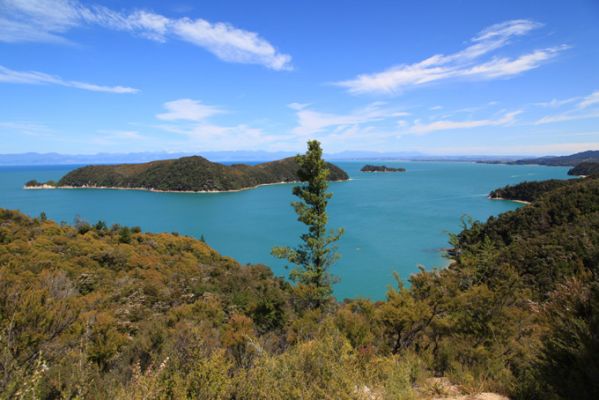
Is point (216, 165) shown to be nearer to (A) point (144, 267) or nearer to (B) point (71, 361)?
(A) point (144, 267)

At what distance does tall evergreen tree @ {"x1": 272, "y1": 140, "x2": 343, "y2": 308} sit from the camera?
13195 millimetres

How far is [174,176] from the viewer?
→ 100375 mm

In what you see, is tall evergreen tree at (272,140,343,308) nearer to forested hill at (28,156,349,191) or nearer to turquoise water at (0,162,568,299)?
turquoise water at (0,162,568,299)

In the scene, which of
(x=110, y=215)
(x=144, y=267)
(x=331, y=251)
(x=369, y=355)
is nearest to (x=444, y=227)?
(x=331, y=251)

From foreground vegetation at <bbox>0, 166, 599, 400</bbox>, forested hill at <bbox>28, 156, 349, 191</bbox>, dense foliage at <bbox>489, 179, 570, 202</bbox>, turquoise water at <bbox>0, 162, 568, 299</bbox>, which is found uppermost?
forested hill at <bbox>28, 156, 349, 191</bbox>

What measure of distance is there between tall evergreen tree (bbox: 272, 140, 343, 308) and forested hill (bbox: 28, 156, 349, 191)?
84164mm

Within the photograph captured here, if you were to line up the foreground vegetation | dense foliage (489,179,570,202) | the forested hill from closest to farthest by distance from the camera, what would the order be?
the foreground vegetation
dense foliage (489,179,570,202)
the forested hill

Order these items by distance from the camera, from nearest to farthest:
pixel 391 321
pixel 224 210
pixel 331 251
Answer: pixel 391 321 < pixel 331 251 < pixel 224 210

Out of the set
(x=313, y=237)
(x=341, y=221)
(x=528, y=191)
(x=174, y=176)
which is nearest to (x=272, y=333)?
(x=313, y=237)

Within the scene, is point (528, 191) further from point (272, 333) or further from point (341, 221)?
point (272, 333)

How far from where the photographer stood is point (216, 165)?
107312 mm

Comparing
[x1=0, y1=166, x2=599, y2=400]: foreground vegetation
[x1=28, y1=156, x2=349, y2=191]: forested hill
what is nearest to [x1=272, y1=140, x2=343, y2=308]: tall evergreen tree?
[x1=0, y1=166, x2=599, y2=400]: foreground vegetation

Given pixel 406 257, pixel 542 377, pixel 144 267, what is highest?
pixel 542 377

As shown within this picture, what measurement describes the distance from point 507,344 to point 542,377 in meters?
4.04
